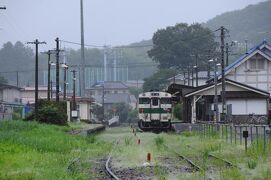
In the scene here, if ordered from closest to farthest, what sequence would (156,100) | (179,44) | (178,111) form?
(156,100)
(178,111)
(179,44)

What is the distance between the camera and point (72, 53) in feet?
505

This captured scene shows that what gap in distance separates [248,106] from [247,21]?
448 feet

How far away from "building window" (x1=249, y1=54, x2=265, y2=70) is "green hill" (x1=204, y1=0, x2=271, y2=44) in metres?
95.8

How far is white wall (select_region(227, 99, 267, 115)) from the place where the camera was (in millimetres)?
45156

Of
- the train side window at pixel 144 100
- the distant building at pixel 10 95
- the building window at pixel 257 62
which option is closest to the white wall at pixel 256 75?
the building window at pixel 257 62

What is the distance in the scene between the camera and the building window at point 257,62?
168 ft

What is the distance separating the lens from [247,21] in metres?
177

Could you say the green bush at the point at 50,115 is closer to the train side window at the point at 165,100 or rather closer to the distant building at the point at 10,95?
the train side window at the point at 165,100

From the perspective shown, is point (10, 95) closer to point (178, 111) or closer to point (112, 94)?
point (178, 111)

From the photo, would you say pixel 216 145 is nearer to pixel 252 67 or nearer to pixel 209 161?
pixel 209 161

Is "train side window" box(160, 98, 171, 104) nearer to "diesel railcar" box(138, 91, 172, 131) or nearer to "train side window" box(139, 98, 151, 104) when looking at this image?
"diesel railcar" box(138, 91, 172, 131)

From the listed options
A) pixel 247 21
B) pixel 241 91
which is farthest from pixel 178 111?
pixel 247 21

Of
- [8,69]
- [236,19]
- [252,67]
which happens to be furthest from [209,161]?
[236,19]

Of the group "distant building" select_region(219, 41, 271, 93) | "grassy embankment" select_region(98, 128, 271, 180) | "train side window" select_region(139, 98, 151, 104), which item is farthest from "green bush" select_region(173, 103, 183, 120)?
"grassy embankment" select_region(98, 128, 271, 180)
